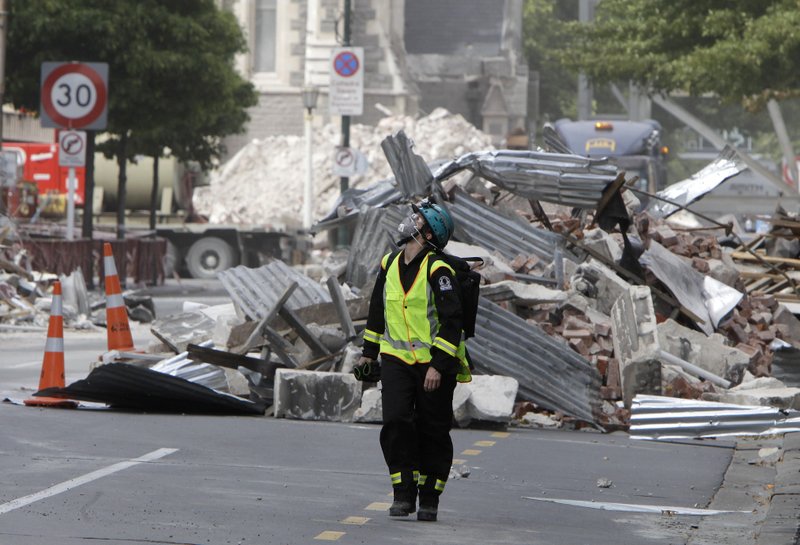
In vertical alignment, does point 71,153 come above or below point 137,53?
below

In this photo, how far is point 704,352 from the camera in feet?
50.1

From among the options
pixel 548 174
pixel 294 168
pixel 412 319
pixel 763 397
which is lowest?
pixel 294 168

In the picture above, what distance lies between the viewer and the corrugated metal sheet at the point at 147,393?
12922mm

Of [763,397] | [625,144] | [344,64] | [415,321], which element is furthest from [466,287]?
[344,64]

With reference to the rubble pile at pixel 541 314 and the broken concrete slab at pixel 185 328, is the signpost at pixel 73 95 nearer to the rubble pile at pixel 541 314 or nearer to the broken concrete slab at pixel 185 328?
the rubble pile at pixel 541 314

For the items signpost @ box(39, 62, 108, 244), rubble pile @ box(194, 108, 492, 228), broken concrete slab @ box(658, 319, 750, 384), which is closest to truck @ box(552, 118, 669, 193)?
signpost @ box(39, 62, 108, 244)

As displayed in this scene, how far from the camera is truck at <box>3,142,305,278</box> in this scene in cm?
4372

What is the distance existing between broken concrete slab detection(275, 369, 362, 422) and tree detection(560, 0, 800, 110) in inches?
859

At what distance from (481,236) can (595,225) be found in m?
1.64

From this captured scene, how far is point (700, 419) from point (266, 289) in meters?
4.38

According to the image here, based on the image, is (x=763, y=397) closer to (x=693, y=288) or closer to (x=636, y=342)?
(x=636, y=342)

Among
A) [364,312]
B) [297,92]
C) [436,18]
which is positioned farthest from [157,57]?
[436,18]

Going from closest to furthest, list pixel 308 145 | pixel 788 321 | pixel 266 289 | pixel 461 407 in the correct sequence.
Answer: pixel 461 407 < pixel 266 289 < pixel 788 321 < pixel 308 145

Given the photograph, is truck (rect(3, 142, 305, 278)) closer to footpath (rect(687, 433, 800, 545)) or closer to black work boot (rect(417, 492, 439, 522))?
footpath (rect(687, 433, 800, 545))
